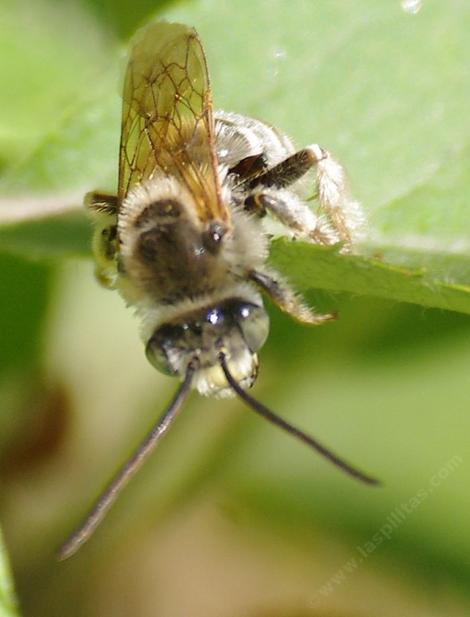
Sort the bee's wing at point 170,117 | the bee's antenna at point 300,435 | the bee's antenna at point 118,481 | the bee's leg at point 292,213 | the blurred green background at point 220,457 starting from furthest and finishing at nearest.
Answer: the blurred green background at point 220,457 < the bee's leg at point 292,213 < the bee's wing at point 170,117 < the bee's antenna at point 300,435 < the bee's antenna at point 118,481

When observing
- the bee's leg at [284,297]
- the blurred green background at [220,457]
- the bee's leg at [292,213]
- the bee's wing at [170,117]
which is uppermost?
the bee's wing at [170,117]

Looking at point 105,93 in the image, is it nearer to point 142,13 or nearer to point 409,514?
point 142,13

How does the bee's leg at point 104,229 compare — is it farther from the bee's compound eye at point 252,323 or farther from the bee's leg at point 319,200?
the bee's compound eye at point 252,323

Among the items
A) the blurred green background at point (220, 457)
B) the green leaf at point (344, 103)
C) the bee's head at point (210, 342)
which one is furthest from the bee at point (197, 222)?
the blurred green background at point (220, 457)

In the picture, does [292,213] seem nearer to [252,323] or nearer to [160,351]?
[252,323]

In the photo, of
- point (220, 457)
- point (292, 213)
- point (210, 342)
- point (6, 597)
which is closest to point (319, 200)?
point (292, 213)

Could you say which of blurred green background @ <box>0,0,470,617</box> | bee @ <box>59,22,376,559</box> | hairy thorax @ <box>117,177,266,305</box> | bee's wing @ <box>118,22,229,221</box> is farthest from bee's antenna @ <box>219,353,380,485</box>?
blurred green background @ <box>0,0,470,617</box>

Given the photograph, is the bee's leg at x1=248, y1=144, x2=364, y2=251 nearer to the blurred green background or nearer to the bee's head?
the bee's head
